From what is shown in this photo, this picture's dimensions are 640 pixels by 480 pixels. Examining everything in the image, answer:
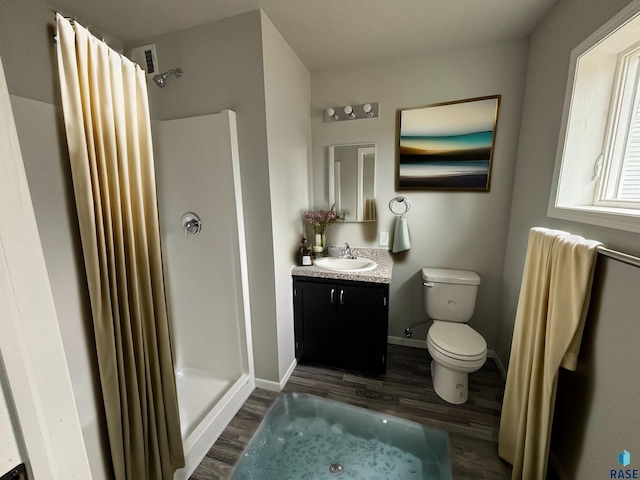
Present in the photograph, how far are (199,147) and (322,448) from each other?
2.00 meters

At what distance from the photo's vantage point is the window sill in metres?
0.97

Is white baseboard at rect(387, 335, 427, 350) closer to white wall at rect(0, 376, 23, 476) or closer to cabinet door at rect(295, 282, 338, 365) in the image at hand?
cabinet door at rect(295, 282, 338, 365)

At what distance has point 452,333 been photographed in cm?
186

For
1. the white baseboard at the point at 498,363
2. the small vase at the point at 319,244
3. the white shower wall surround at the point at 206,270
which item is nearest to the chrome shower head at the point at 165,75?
the white shower wall surround at the point at 206,270

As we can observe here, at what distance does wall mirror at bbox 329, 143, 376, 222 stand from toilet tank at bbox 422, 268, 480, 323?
73 centimetres

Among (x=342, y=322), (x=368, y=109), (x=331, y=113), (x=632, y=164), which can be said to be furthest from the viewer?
(x=331, y=113)

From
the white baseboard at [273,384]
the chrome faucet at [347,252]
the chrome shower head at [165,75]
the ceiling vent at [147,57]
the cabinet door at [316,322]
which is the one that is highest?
the ceiling vent at [147,57]

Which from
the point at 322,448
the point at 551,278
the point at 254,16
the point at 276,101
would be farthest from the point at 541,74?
the point at 322,448

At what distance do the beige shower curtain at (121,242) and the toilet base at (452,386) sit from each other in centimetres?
168

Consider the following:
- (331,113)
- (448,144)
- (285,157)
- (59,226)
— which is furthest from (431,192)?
(59,226)

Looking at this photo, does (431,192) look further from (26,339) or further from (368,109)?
(26,339)

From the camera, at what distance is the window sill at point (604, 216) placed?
0.97m

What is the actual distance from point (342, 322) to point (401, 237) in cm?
86

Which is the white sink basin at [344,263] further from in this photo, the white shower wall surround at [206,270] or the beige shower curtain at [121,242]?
the beige shower curtain at [121,242]
